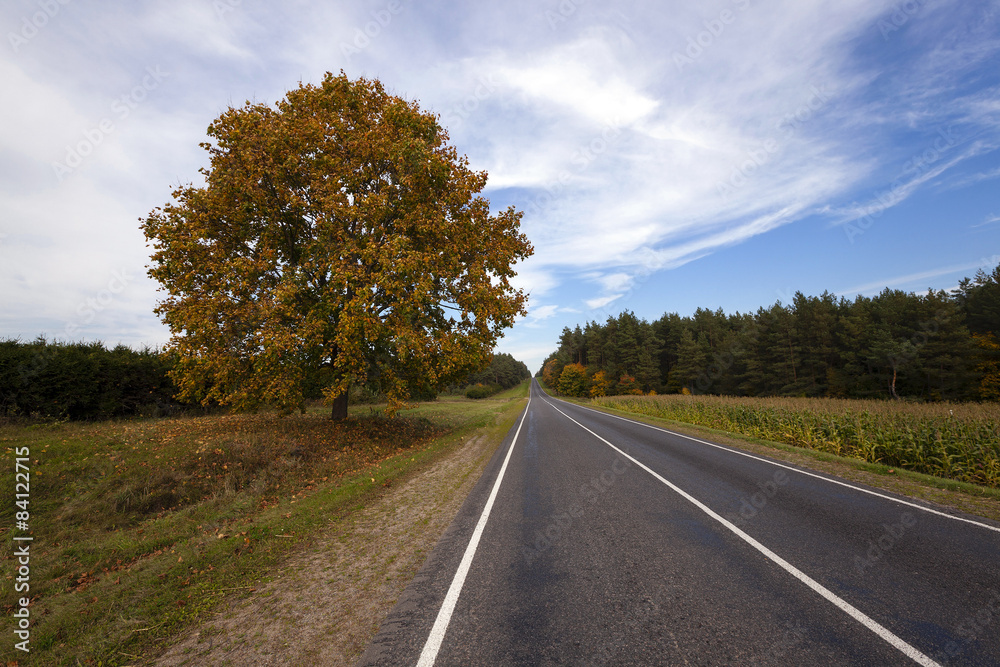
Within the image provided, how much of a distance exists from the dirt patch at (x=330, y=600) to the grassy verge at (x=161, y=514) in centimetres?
37

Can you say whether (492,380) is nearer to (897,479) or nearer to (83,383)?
(83,383)

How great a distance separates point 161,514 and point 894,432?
1922cm

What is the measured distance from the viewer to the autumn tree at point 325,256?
11.0 metres

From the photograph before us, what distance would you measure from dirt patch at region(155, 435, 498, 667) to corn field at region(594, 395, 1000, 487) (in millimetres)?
12735

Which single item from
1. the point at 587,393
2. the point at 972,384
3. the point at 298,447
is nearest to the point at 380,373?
the point at 298,447

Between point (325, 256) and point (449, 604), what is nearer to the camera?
point (449, 604)

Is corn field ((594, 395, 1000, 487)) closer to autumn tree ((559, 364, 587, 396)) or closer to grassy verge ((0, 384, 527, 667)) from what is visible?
grassy verge ((0, 384, 527, 667))

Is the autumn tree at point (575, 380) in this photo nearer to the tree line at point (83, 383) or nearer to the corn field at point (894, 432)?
the corn field at point (894, 432)

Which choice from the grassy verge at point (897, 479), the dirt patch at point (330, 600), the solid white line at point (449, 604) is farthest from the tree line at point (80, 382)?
the grassy verge at point (897, 479)

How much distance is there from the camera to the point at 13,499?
6.64m

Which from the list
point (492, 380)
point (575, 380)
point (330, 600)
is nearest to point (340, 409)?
point (330, 600)

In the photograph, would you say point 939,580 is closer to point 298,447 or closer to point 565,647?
point 565,647

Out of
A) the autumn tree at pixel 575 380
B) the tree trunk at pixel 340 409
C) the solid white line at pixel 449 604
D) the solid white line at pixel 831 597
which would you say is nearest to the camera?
the solid white line at pixel 831 597

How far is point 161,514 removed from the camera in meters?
7.33
